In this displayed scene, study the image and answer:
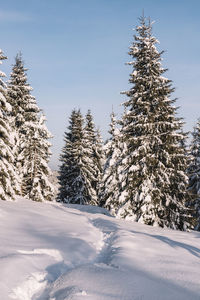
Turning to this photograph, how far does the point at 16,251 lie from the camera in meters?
6.18

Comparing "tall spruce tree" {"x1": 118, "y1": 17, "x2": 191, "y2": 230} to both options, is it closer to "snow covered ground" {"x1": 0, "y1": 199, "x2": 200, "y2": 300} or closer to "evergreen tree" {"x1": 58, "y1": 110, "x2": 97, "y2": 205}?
"snow covered ground" {"x1": 0, "y1": 199, "x2": 200, "y2": 300}

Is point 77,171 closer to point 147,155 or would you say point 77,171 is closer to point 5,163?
point 5,163

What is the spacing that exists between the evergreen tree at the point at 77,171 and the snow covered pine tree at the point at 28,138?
20.8ft

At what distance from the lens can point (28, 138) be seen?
23.9 m

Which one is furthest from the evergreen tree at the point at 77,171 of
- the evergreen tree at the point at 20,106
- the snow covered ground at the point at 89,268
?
the snow covered ground at the point at 89,268

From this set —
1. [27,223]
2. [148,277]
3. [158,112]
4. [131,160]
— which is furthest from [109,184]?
[148,277]

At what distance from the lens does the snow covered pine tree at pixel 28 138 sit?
23.7 metres

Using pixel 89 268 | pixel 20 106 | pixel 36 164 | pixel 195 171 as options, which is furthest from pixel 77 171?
pixel 89 268

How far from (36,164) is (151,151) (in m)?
12.3

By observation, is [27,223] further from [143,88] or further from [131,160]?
[143,88]

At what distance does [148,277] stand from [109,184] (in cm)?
2069

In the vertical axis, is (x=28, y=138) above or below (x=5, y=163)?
above

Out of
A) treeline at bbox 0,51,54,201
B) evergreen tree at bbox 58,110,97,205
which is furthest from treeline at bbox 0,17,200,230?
evergreen tree at bbox 58,110,97,205

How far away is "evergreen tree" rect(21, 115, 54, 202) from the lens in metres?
23.7
